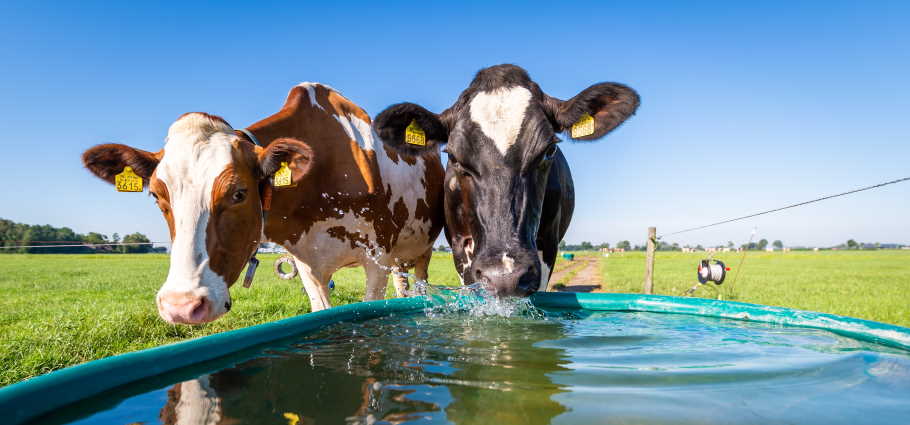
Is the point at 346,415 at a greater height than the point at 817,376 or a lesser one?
lesser

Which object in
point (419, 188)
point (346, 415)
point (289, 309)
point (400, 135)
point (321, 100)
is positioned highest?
point (321, 100)

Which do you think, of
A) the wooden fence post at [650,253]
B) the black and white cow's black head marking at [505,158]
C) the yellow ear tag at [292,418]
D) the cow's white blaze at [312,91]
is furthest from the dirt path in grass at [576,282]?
the yellow ear tag at [292,418]

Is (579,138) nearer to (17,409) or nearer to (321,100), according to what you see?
(321,100)

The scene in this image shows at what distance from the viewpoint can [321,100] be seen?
503 centimetres

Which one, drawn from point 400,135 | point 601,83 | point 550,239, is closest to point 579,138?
point 601,83

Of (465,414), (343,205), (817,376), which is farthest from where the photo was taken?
(343,205)

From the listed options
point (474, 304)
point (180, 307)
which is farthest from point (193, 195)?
point (474, 304)

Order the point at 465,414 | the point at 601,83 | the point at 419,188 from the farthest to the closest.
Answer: the point at 419,188 < the point at 601,83 < the point at 465,414

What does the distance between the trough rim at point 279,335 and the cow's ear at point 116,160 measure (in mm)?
1995

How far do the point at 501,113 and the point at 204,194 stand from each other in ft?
7.10

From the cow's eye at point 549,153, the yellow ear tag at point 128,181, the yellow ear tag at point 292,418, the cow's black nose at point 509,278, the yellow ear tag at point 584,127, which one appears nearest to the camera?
→ the yellow ear tag at point 292,418

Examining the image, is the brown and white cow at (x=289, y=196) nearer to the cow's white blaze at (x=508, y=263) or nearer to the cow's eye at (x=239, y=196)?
the cow's eye at (x=239, y=196)

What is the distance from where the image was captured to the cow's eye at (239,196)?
11.3ft

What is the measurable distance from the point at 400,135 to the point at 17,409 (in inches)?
145
